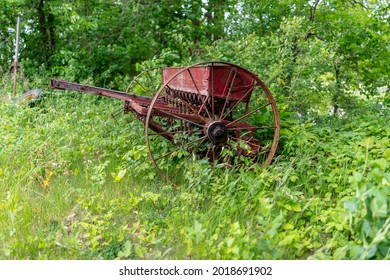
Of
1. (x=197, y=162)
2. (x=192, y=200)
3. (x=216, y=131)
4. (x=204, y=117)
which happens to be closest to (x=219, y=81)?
(x=204, y=117)

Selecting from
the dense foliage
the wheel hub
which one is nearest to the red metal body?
the wheel hub

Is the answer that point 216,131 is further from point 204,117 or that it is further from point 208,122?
point 204,117

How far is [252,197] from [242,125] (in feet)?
3.75

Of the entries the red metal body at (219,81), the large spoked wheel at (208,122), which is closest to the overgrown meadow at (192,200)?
the large spoked wheel at (208,122)

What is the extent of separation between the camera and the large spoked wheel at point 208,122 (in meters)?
4.42

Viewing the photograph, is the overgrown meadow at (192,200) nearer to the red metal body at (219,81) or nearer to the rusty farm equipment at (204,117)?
the rusty farm equipment at (204,117)

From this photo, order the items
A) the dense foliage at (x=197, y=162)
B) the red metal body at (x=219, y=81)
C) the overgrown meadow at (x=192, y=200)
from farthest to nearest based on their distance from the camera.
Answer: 1. the red metal body at (x=219, y=81)
2. the dense foliage at (x=197, y=162)
3. the overgrown meadow at (x=192, y=200)

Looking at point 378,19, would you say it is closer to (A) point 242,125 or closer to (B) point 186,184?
(A) point 242,125

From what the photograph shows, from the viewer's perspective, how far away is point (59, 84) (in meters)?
4.85

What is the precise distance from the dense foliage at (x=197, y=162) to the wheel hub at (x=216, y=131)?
1.00ft

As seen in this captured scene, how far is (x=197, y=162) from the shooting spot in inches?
166

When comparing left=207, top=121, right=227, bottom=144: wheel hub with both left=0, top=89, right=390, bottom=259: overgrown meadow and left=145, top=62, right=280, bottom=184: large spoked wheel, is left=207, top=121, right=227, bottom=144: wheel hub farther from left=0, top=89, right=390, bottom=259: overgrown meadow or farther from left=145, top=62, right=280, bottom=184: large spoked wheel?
left=0, top=89, right=390, bottom=259: overgrown meadow
